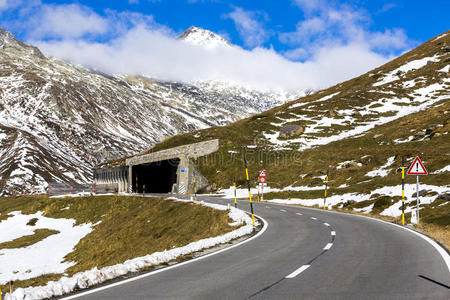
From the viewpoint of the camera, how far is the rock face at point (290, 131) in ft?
262

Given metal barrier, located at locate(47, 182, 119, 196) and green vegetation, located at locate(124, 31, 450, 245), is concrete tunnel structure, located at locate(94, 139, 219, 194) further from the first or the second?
green vegetation, located at locate(124, 31, 450, 245)

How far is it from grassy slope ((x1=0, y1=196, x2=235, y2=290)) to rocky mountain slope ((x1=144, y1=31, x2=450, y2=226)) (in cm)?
1187

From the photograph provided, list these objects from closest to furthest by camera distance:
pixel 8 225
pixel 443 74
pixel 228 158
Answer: pixel 8 225 → pixel 228 158 → pixel 443 74

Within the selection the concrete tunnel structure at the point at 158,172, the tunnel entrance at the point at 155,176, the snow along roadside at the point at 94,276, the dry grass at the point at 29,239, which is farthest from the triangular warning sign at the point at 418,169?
A: the tunnel entrance at the point at 155,176

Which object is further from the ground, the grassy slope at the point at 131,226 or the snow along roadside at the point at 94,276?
the snow along roadside at the point at 94,276

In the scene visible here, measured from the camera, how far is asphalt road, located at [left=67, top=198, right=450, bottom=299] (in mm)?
7562

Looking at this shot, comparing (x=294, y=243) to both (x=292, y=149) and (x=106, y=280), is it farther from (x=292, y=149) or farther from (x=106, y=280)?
(x=292, y=149)

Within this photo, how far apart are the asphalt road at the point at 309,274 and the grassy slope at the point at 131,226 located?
690 centimetres

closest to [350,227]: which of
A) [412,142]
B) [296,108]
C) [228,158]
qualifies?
[412,142]

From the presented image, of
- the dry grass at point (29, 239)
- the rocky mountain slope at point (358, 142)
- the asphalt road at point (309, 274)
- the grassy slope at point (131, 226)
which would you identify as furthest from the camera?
the dry grass at point (29, 239)

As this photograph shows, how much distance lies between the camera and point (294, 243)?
14.7 m

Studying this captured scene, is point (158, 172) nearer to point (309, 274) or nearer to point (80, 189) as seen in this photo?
point (80, 189)

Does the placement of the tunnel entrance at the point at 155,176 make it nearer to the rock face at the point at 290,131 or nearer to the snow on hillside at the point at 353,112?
the snow on hillside at the point at 353,112

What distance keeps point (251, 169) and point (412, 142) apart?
74.6 feet
